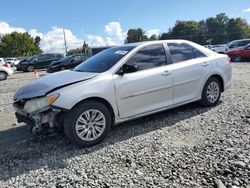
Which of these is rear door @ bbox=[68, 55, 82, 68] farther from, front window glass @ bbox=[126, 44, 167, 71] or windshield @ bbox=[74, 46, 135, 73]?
front window glass @ bbox=[126, 44, 167, 71]

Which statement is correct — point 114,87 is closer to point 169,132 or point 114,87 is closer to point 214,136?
point 169,132

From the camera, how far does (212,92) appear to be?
623 cm

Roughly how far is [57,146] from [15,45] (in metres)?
77.9

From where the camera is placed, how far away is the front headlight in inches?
166

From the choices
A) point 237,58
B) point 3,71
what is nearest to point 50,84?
point 3,71

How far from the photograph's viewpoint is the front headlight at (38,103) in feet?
13.9

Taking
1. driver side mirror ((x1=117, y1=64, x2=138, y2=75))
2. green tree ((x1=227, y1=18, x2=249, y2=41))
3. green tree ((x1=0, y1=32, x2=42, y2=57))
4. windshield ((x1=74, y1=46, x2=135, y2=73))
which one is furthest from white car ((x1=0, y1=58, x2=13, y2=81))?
green tree ((x1=227, y1=18, x2=249, y2=41))

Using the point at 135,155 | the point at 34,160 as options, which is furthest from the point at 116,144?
the point at 34,160

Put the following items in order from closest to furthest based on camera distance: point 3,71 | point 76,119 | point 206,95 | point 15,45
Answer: point 76,119, point 206,95, point 3,71, point 15,45

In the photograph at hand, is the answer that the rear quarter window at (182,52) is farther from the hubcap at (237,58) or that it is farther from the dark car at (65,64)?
the hubcap at (237,58)

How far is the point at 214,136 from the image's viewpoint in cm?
458

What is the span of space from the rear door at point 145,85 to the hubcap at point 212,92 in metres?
1.22

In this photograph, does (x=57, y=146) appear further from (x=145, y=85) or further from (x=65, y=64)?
(x=65, y=64)

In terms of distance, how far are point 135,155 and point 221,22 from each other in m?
104
